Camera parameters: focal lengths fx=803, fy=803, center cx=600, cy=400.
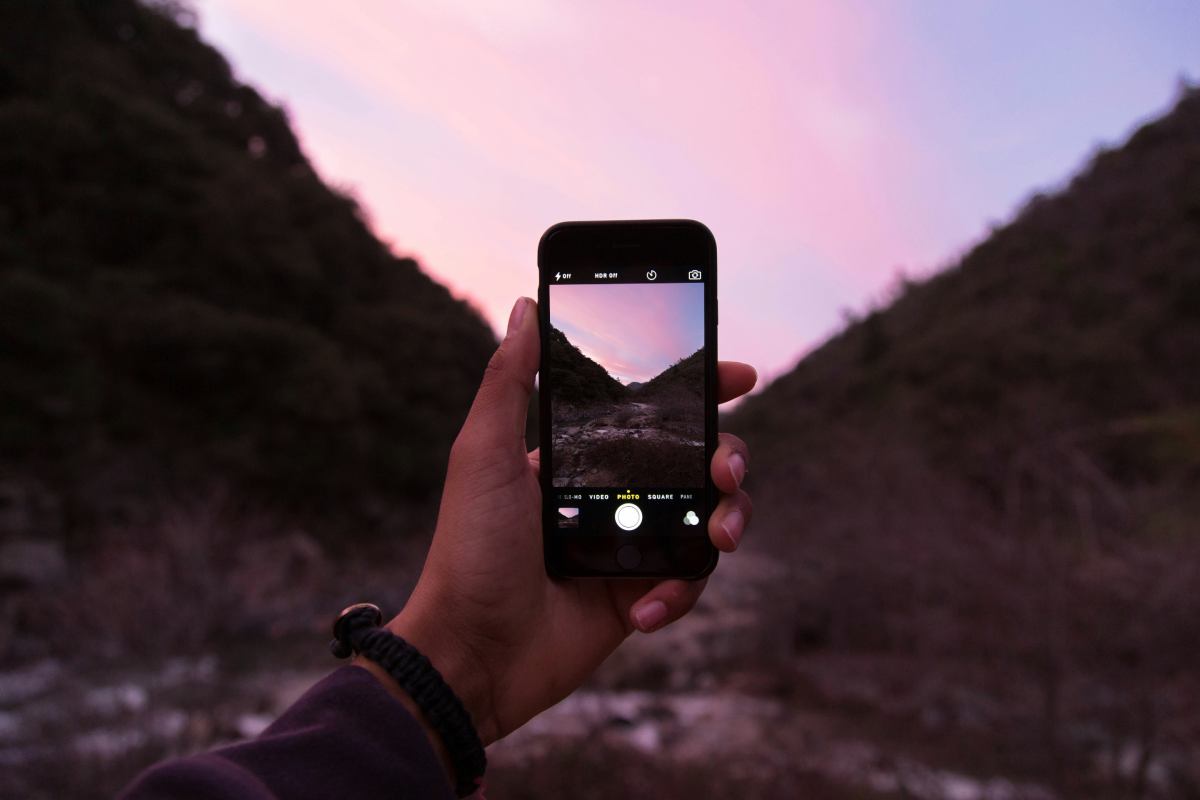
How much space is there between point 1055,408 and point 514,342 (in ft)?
30.5

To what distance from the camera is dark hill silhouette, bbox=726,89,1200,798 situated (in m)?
5.97

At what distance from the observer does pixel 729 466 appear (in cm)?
170

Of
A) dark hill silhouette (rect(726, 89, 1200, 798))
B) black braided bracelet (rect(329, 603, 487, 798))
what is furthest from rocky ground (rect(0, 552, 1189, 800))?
black braided bracelet (rect(329, 603, 487, 798))

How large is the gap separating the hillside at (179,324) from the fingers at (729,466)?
13609mm

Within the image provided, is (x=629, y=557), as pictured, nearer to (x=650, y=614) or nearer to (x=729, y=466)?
(x=650, y=614)

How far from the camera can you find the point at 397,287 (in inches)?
803

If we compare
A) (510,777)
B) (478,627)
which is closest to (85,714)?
(510,777)

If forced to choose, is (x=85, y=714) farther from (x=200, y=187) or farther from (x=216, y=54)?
(x=216, y=54)

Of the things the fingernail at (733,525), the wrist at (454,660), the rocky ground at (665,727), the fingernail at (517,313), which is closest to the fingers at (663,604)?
the fingernail at (733,525)

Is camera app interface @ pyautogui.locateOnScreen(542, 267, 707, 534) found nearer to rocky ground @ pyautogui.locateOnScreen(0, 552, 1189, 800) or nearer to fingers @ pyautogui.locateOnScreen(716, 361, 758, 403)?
fingers @ pyautogui.locateOnScreen(716, 361, 758, 403)

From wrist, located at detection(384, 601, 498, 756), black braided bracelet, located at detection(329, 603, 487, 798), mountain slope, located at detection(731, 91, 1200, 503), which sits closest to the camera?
black braided bracelet, located at detection(329, 603, 487, 798)

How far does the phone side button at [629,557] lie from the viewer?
1770mm

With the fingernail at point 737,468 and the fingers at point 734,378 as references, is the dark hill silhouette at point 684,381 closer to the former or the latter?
the fingers at point 734,378

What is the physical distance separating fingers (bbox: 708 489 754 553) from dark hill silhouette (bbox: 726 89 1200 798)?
545 cm
